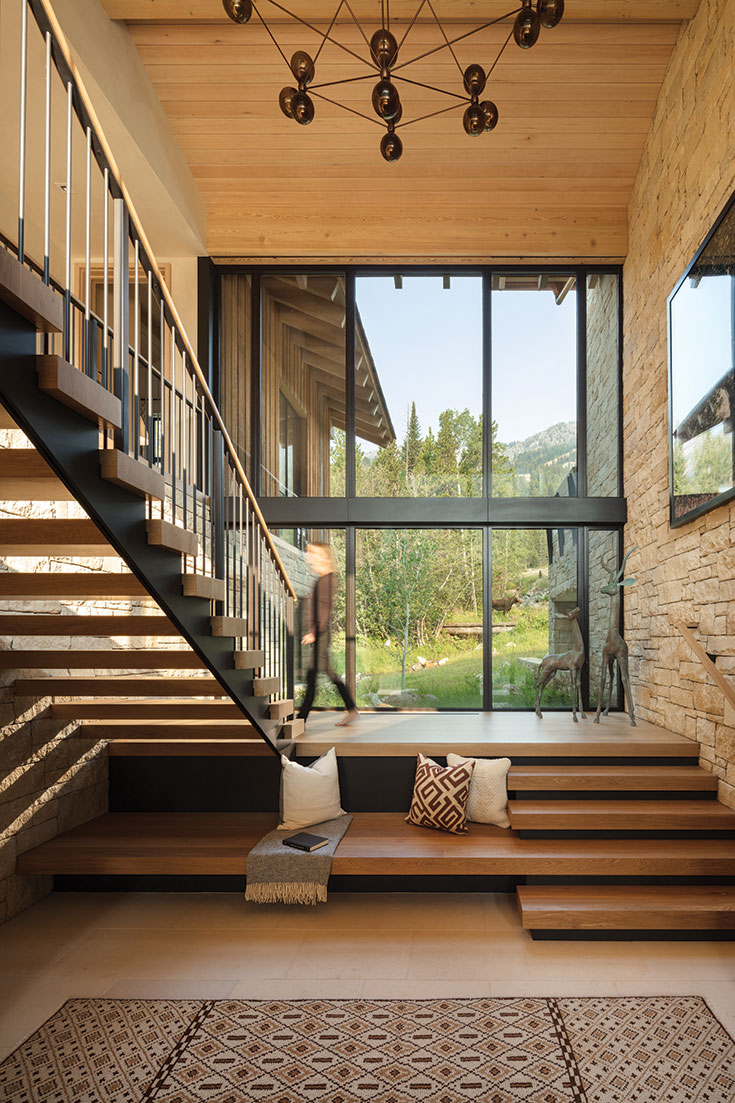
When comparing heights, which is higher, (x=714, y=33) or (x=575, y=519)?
(x=714, y=33)

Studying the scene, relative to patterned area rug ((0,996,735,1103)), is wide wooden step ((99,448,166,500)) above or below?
above

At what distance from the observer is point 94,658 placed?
397 cm

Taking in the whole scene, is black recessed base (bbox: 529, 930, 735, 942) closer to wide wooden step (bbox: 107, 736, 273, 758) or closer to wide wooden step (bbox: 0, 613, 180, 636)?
wide wooden step (bbox: 107, 736, 273, 758)

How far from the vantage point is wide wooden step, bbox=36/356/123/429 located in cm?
230

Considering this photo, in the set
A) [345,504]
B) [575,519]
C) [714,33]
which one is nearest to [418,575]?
[345,504]

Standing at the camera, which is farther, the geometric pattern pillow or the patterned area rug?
the geometric pattern pillow

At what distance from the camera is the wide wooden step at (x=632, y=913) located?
398cm

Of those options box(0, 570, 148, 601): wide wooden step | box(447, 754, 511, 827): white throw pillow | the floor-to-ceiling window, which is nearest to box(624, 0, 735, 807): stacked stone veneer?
the floor-to-ceiling window

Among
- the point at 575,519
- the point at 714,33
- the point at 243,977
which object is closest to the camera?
the point at 243,977

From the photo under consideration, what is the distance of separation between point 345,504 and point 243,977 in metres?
4.16

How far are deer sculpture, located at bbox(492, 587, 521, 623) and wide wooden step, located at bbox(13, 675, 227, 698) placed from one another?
3.35 metres

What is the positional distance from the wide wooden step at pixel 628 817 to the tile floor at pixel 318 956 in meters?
0.51

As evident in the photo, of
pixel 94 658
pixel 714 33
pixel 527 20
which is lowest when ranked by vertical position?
pixel 94 658

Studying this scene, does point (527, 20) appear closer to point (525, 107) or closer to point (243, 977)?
point (525, 107)
